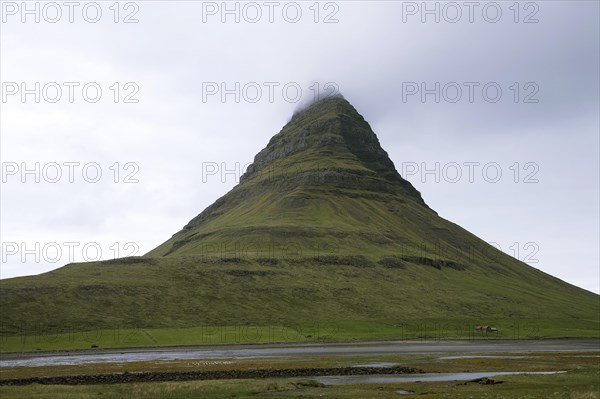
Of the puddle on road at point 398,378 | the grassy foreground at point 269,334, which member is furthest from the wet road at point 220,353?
the puddle on road at point 398,378

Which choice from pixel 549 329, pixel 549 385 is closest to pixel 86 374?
pixel 549 385

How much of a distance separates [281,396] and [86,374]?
30763mm

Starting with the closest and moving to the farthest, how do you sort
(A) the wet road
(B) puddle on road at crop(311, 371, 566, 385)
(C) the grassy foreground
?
→ 1. (B) puddle on road at crop(311, 371, 566, 385)
2. (A) the wet road
3. (C) the grassy foreground

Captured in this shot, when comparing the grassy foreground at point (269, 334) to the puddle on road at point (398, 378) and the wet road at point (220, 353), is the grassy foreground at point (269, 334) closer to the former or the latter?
the wet road at point (220, 353)

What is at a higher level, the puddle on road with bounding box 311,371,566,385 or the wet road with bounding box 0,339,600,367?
the puddle on road with bounding box 311,371,566,385

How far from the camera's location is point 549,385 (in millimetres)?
52344

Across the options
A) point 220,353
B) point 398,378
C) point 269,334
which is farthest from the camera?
point 269,334

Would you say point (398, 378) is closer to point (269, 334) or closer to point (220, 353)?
point (220, 353)

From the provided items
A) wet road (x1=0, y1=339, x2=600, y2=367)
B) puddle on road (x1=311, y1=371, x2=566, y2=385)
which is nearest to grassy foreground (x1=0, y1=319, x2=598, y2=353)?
wet road (x1=0, y1=339, x2=600, y2=367)

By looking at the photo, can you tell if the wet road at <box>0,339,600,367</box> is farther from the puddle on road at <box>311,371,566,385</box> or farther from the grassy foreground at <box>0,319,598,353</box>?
the puddle on road at <box>311,371,566,385</box>

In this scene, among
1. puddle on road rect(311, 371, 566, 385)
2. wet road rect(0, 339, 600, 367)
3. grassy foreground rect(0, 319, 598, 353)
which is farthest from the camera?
grassy foreground rect(0, 319, 598, 353)

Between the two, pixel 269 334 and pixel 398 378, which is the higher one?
pixel 398 378

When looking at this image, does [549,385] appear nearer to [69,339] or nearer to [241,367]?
[241,367]

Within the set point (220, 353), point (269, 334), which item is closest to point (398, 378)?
point (220, 353)
